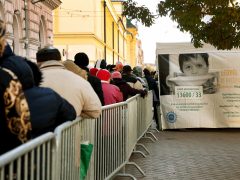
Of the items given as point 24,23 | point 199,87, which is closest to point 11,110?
point 199,87

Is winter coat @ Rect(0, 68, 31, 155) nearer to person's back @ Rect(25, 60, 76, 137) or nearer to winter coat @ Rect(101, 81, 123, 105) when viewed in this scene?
person's back @ Rect(25, 60, 76, 137)

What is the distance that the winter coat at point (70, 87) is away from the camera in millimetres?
4824

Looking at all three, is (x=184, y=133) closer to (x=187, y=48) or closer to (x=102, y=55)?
(x=187, y=48)

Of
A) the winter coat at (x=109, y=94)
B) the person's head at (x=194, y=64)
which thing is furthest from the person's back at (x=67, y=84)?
the person's head at (x=194, y=64)

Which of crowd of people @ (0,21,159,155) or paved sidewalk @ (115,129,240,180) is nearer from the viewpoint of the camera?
crowd of people @ (0,21,159,155)

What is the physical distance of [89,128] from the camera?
532cm

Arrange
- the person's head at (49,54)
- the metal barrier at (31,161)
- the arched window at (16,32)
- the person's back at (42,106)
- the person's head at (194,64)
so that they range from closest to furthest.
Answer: the metal barrier at (31,161), the person's back at (42,106), the person's head at (49,54), the person's head at (194,64), the arched window at (16,32)

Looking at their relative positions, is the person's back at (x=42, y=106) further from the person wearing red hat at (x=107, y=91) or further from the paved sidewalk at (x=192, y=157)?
the paved sidewalk at (x=192, y=157)

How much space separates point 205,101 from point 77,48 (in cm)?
4141

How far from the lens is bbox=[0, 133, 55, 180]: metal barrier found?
8.81 ft

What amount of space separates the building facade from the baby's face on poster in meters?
11.7

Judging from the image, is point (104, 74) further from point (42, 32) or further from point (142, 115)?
point (42, 32)

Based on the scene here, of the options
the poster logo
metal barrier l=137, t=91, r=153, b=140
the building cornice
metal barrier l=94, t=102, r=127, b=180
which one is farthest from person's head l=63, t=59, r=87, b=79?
the building cornice

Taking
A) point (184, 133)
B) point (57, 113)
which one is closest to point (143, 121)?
point (184, 133)
